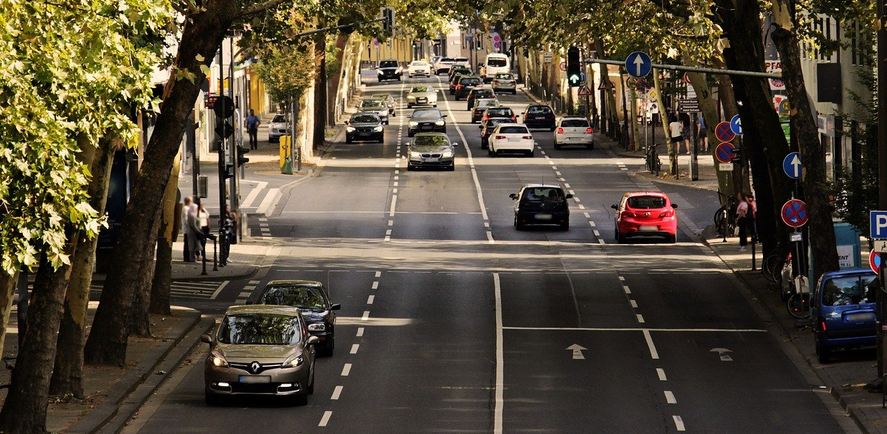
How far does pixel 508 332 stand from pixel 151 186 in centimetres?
816

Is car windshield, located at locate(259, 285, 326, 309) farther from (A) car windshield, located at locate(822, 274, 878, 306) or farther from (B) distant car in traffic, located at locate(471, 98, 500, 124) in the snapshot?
(B) distant car in traffic, located at locate(471, 98, 500, 124)

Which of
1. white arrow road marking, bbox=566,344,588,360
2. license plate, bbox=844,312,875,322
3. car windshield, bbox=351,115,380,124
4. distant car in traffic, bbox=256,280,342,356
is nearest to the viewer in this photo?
license plate, bbox=844,312,875,322

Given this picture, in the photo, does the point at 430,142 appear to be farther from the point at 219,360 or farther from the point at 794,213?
the point at 219,360

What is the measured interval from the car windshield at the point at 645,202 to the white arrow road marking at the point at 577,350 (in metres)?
15.8

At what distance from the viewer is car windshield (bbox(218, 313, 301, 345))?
2292cm

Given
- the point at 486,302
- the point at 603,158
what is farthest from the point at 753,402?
the point at 603,158

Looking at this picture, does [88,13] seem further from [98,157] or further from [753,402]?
[753,402]

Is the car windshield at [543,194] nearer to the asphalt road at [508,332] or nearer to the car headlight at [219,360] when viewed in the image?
the asphalt road at [508,332]

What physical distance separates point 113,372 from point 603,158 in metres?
47.2

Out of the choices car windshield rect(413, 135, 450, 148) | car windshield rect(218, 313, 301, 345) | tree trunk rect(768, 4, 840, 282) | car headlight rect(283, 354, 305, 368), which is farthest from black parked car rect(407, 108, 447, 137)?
car headlight rect(283, 354, 305, 368)

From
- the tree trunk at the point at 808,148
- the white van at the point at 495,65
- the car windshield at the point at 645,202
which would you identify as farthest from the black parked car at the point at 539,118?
the tree trunk at the point at 808,148

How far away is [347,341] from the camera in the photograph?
94.1 ft

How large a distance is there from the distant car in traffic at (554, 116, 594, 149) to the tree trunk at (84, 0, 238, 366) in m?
48.8

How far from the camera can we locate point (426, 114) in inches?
3324
